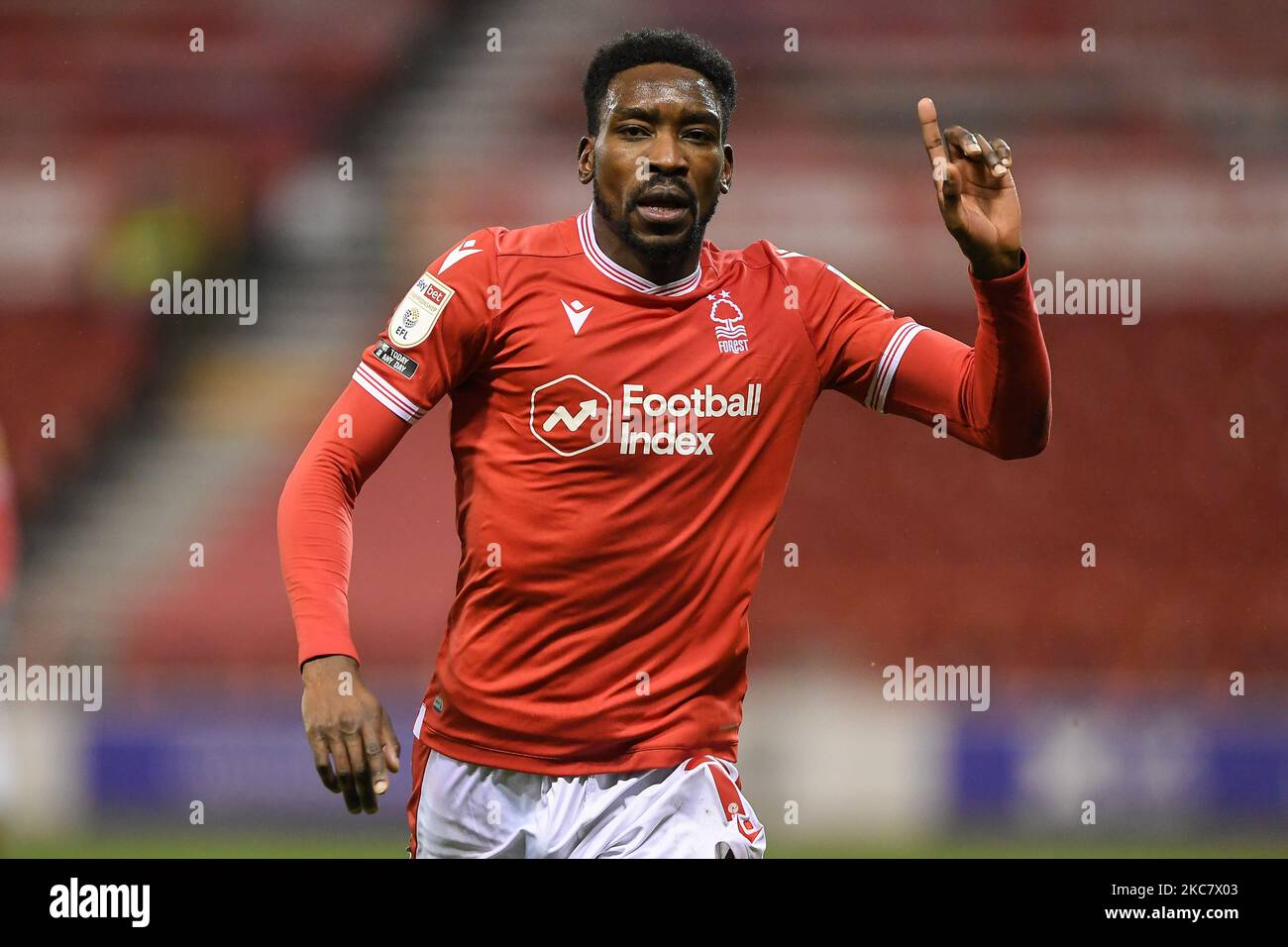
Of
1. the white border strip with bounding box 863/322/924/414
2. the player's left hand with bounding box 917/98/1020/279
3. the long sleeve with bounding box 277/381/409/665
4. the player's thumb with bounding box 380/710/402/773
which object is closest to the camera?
the player's thumb with bounding box 380/710/402/773

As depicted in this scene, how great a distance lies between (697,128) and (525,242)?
388 millimetres

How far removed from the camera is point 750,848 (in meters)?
2.80

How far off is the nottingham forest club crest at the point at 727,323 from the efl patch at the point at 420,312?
1.63 ft

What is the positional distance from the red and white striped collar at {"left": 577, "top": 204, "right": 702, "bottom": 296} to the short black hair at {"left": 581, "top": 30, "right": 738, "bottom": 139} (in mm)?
243

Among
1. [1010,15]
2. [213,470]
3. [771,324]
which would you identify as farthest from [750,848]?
[1010,15]

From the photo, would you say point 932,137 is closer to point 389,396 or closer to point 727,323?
point 727,323

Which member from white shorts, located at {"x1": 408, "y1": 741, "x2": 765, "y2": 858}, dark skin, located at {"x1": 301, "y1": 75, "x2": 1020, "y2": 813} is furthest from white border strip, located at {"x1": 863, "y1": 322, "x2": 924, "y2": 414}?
white shorts, located at {"x1": 408, "y1": 741, "x2": 765, "y2": 858}

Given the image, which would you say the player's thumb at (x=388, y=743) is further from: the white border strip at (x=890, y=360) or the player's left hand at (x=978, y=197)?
the player's left hand at (x=978, y=197)

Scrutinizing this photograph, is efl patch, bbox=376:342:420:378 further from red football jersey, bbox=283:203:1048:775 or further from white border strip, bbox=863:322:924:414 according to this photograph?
white border strip, bbox=863:322:924:414

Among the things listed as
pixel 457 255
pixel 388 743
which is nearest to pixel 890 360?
pixel 457 255

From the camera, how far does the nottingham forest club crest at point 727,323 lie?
2.92m

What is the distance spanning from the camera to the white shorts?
9.02 feet

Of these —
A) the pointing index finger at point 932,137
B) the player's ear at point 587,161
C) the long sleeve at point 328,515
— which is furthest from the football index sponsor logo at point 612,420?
the pointing index finger at point 932,137

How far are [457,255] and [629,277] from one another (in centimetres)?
32
